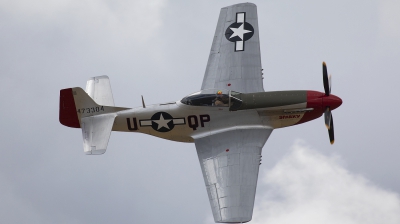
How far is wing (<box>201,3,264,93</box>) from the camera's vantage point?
32.0 m

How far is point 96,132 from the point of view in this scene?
1211 inches

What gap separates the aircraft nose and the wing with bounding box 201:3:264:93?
2343 mm

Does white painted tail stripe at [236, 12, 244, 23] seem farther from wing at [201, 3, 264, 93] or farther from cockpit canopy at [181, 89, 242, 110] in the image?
cockpit canopy at [181, 89, 242, 110]

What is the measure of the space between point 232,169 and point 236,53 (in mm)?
5315

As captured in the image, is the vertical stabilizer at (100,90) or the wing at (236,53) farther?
the vertical stabilizer at (100,90)

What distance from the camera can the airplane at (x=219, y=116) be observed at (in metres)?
29.8

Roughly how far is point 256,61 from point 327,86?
3060 mm

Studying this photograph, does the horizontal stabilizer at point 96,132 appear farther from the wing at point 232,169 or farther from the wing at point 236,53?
the wing at point 236,53

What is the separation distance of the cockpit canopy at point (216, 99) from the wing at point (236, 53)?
1160 mm

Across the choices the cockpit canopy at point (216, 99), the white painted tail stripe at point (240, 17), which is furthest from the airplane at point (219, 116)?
the white painted tail stripe at point (240, 17)

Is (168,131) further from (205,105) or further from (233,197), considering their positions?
(233,197)

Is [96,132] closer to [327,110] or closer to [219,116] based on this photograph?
[219,116]

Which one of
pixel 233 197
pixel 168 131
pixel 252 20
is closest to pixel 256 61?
pixel 252 20

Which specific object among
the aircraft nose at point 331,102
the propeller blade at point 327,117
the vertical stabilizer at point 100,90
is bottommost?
the propeller blade at point 327,117
